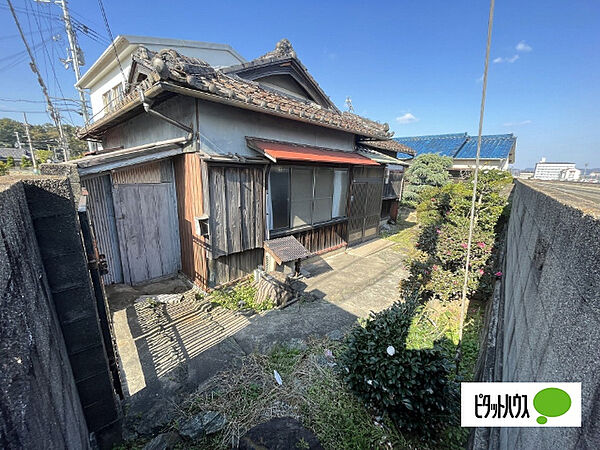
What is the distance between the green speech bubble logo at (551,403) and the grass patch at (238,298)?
439cm

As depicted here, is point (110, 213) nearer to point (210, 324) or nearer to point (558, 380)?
point (210, 324)

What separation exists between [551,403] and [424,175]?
55.0ft

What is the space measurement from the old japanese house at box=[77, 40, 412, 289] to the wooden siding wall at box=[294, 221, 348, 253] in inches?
2.7

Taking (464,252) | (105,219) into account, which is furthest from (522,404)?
(105,219)

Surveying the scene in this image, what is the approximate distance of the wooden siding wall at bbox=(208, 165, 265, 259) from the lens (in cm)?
512

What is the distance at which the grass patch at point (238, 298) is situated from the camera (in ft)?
17.2

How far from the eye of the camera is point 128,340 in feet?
13.6

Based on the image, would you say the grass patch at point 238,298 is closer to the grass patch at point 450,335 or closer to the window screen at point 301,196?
the window screen at point 301,196

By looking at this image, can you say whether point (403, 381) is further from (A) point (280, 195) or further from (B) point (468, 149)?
(B) point (468, 149)

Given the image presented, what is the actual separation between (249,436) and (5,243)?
2094 millimetres

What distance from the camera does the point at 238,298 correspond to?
5449 millimetres

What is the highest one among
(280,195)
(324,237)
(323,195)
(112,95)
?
(112,95)

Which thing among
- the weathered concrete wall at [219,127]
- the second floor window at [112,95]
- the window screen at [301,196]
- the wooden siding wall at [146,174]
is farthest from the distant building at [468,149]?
the second floor window at [112,95]

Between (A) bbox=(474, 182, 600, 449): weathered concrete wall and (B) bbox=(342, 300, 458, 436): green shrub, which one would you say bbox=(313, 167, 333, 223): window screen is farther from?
(A) bbox=(474, 182, 600, 449): weathered concrete wall
